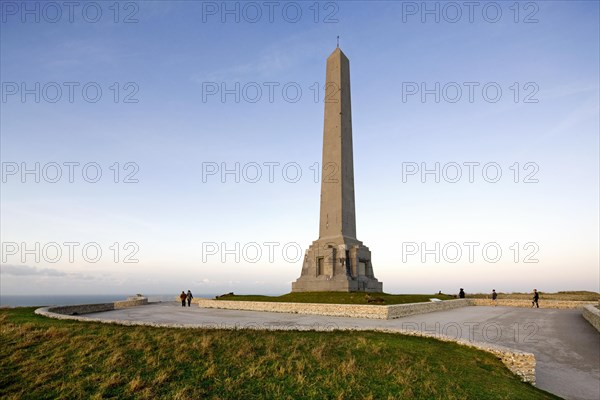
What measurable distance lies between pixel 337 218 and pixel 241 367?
25.4 meters

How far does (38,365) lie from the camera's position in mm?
11727

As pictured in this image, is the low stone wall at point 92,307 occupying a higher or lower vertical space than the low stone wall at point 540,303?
higher

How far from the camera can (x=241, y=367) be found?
11.4 m

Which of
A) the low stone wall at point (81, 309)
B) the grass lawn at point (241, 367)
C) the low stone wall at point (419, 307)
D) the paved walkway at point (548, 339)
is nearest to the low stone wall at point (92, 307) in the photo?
the low stone wall at point (81, 309)

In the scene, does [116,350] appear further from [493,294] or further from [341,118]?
[493,294]

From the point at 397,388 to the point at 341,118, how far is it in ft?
98.8

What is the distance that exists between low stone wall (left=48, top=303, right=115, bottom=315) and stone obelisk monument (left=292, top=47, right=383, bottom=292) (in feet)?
53.0

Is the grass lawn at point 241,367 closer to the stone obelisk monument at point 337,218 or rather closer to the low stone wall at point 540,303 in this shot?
the stone obelisk monument at point 337,218

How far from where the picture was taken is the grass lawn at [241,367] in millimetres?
9984

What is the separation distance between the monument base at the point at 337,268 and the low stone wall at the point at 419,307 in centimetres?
659

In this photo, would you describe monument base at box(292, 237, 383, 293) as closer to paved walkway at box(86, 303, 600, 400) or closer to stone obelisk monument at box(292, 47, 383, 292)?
stone obelisk monument at box(292, 47, 383, 292)

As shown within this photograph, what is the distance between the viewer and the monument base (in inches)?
1344

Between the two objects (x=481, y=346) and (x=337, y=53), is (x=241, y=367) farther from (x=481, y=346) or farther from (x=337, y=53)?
(x=337, y=53)

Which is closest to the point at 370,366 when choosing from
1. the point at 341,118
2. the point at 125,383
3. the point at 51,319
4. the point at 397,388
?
the point at 397,388
